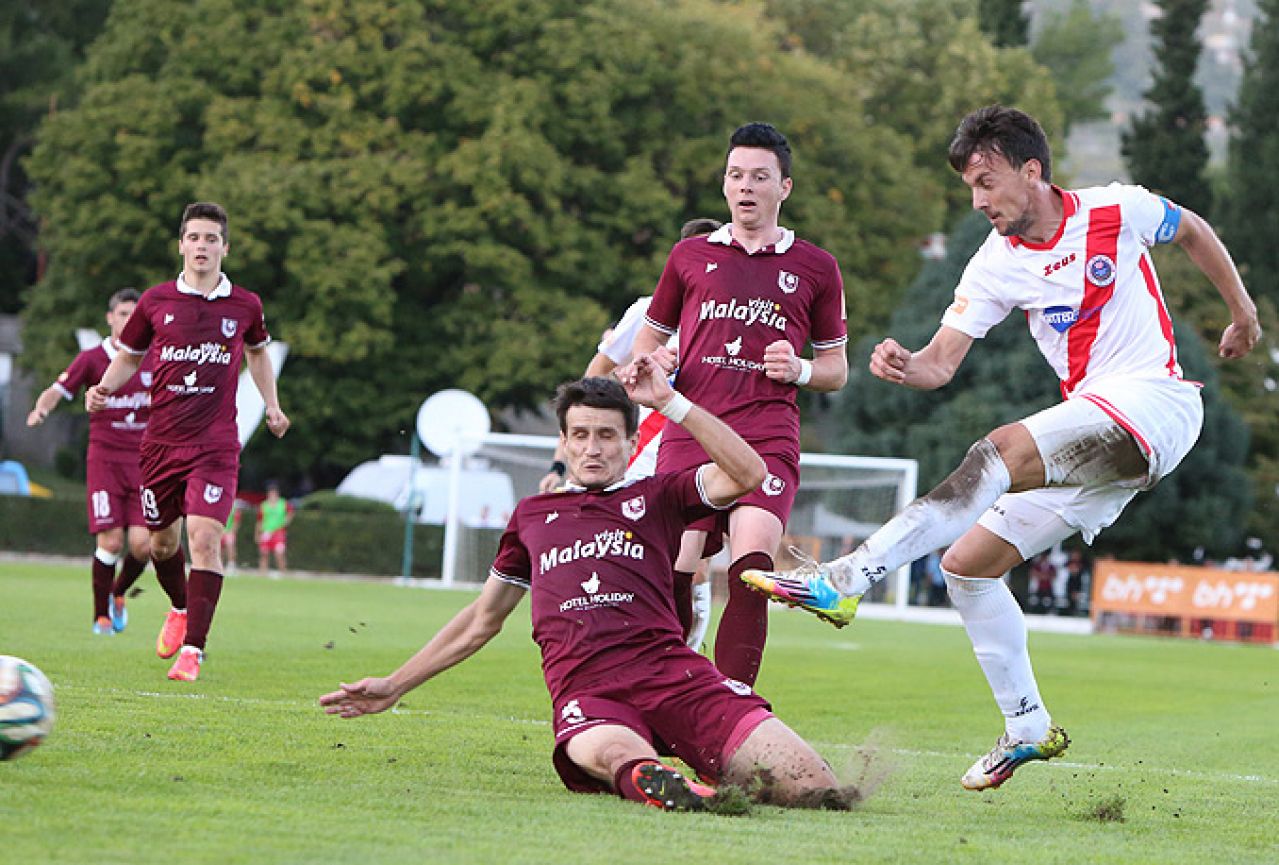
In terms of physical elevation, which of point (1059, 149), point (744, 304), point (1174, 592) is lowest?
point (1174, 592)

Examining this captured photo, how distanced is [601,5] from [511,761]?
39818 millimetres

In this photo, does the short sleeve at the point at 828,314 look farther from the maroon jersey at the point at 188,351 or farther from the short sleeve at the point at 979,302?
the maroon jersey at the point at 188,351

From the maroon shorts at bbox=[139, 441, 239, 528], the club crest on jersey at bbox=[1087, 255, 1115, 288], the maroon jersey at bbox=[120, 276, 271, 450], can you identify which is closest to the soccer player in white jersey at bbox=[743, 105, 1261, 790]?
the club crest on jersey at bbox=[1087, 255, 1115, 288]

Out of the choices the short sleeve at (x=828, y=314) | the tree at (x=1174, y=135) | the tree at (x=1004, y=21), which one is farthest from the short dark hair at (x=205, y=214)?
the tree at (x=1004, y=21)

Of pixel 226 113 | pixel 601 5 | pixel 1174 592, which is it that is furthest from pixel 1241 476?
pixel 226 113

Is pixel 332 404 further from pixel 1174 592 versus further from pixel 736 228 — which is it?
pixel 736 228

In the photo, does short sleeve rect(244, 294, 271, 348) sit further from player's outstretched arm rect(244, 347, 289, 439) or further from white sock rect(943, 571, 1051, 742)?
white sock rect(943, 571, 1051, 742)

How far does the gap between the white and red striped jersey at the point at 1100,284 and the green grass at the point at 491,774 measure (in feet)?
5.83

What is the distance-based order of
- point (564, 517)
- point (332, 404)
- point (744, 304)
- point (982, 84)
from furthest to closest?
point (982, 84) < point (332, 404) < point (744, 304) < point (564, 517)

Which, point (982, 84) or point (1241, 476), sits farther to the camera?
point (982, 84)

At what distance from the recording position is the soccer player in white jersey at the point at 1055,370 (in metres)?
7.89

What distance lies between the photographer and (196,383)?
13.1m

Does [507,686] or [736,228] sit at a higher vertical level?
[736,228]

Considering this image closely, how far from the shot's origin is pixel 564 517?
7832 mm
